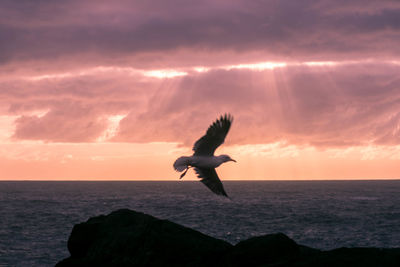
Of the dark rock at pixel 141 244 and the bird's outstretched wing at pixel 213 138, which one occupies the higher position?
the bird's outstretched wing at pixel 213 138

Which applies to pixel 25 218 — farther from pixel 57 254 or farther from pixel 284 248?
pixel 284 248

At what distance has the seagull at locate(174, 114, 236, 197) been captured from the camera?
13898 millimetres

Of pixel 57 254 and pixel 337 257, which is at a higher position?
pixel 337 257

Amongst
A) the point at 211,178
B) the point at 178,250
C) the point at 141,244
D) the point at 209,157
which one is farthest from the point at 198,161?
the point at 141,244

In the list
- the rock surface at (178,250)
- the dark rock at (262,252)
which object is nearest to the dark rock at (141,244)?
the rock surface at (178,250)

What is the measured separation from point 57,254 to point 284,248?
108 feet

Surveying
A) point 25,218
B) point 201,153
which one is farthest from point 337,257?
point 25,218

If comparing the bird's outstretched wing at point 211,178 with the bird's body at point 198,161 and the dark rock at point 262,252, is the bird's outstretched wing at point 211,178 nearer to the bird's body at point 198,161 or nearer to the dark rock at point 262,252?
the bird's body at point 198,161

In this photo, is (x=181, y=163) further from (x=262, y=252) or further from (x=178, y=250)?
(x=262, y=252)

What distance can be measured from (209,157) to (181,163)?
831mm

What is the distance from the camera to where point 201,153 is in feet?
49.6

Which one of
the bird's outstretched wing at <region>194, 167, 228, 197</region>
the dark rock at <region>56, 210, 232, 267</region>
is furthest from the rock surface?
the bird's outstretched wing at <region>194, 167, 228, 197</region>

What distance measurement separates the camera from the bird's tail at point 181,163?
48.9 feet

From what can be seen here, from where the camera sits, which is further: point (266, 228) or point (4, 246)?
point (266, 228)
